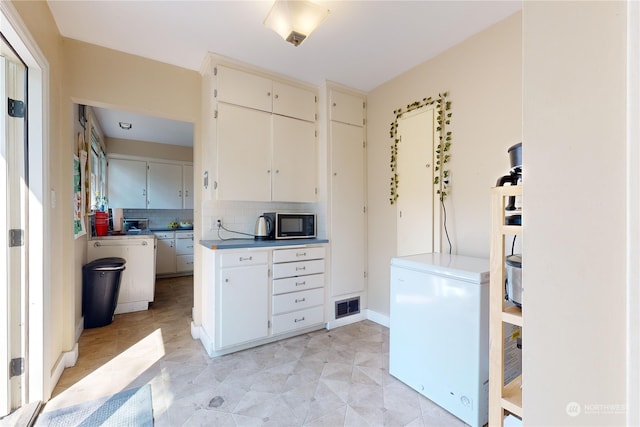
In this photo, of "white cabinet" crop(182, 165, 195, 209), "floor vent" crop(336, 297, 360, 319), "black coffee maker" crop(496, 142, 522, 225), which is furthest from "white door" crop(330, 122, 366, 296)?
"white cabinet" crop(182, 165, 195, 209)

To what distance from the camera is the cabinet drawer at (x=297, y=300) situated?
102 inches

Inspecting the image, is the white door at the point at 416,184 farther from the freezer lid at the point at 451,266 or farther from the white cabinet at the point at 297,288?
the white cabinet at the point at 297,288

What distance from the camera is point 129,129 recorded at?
4.51 metres

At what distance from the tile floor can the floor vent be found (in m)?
0.18

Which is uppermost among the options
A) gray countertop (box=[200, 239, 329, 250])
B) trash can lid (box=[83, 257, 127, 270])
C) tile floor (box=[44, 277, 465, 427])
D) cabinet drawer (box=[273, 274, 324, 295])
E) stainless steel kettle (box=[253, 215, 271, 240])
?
stainless steel kettle (box=[253, 215, 271, 240])

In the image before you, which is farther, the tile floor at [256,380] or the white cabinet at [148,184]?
the white cabinet at [148,184]

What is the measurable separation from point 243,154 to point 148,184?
140 inches

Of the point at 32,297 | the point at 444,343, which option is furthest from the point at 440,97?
the point at 32,297

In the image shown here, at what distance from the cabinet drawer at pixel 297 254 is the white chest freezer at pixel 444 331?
0.96m

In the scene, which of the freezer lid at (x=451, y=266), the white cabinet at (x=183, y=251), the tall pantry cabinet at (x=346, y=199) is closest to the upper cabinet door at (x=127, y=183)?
the white cabinet at (x=183, y=251)

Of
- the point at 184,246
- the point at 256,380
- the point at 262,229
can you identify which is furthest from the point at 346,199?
the point at 184,246

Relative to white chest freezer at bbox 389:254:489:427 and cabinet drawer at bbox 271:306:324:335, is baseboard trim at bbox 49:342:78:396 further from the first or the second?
white chest freezer at bbox 389:254:489:427

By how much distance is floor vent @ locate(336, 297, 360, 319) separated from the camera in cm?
298

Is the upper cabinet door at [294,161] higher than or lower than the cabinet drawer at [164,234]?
higher
